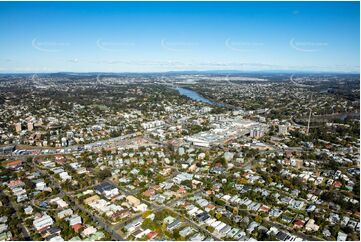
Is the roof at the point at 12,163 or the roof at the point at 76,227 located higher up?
the roof at the point at 12,163

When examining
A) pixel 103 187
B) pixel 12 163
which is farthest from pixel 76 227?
pixel 12 163

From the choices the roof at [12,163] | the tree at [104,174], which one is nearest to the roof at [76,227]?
the tree at [104,174]

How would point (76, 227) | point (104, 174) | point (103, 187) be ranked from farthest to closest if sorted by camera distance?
point (104, 174) < point (103, 187) < point (76, 227)

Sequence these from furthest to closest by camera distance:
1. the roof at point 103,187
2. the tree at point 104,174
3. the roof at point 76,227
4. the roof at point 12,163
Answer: the roof at point 12,163
the tree at point 104,174
the roof at point 103,187
the roof at point 76,227

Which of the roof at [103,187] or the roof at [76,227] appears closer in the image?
the roof at [76,227]

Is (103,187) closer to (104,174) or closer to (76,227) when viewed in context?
(104,174)

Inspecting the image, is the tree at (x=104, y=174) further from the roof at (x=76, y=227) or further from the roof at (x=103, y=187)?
the roof at (x=76, y=227)

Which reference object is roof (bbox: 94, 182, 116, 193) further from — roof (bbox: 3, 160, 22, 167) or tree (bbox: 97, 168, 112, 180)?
roof (bbox: 3, 160, 22, 167)

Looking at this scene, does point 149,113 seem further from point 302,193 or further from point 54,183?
point 302,193

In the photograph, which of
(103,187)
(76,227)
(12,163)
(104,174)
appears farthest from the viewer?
(12,163)

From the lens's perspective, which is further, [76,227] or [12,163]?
[12,163]

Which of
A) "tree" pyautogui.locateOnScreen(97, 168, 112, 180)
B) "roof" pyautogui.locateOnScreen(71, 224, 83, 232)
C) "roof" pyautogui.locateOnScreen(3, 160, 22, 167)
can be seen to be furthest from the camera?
"roof" pyautogui.locateOnScreen(3, 160, 22, 167)

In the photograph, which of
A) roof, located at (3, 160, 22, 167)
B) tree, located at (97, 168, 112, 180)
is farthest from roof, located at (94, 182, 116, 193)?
roof, located at (3, 160, 22, 167)
